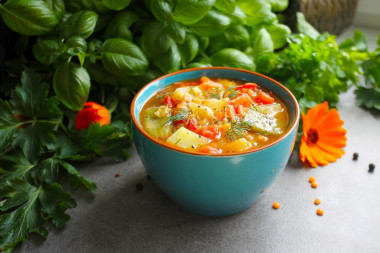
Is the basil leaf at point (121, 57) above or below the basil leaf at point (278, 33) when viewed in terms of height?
above

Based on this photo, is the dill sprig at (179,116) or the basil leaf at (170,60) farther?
the basil leaf at (170,60)

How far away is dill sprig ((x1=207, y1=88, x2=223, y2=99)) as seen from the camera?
1.57 meters

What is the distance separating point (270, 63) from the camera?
6.75 ft

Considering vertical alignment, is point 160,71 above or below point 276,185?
above

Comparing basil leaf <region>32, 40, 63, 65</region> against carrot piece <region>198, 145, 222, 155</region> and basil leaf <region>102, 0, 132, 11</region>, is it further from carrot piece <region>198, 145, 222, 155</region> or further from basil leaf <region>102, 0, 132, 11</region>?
carrot piece <region>198, 145, 222, 155</region>

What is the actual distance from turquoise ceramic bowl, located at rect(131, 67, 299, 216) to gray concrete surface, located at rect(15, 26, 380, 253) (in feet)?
0.29

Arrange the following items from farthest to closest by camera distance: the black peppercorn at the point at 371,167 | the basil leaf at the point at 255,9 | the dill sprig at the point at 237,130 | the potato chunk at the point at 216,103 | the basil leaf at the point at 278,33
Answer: the basil leaf at the point at 278,33
the basil leaf at the point at 255,9
the black peppercorn at the point at 371,167
the potato chunk at the point at 216,103
the dill sprig at the point at 237,130

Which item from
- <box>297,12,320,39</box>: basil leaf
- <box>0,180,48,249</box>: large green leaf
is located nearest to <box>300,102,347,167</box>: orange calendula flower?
<box>297,12,320,39</box>: basil leaf

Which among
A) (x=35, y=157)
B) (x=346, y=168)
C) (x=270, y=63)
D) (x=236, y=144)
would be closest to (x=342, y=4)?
(x=270, y=63)

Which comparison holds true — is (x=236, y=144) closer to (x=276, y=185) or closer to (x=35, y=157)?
(x=276, y=185)

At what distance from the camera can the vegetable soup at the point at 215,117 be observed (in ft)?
4.38

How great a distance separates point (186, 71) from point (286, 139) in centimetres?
58

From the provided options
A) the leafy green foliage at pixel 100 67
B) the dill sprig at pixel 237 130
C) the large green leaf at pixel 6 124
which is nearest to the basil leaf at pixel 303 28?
the leafy green foliage at pixel 100 67

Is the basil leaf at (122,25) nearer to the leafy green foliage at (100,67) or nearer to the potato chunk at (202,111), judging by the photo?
the leafy green foliage at (100,67)
